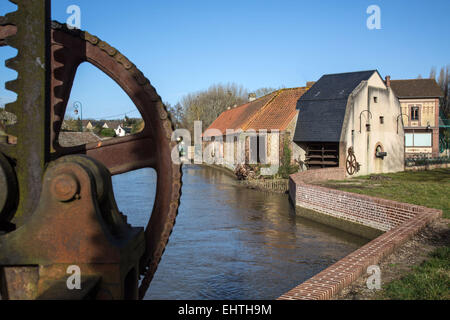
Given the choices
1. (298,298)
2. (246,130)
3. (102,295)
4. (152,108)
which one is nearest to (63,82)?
(152,108)

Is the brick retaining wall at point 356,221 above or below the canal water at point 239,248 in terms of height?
above

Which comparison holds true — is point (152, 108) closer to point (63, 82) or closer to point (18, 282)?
point (63, 82)

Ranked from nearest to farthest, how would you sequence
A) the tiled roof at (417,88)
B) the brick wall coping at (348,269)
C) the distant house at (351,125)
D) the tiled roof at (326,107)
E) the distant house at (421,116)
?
the brick wall coping at (348,269) < the distant house at (351,125) < the tiled roof at (326,107) < the distant house at (421,116) < the tiled roof at (417,88)

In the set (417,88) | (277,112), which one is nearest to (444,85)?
(417,88)

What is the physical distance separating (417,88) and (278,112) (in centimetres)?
2777

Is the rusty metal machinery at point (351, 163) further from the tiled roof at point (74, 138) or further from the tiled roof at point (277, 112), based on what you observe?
the tiled roof at point (74, 138)

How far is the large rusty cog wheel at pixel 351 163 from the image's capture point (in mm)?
22422

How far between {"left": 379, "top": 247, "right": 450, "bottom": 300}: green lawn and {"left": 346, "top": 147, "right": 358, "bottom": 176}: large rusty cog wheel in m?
16.4

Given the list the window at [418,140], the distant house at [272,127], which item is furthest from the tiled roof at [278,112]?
the window at [418,140]

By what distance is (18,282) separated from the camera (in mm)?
2930

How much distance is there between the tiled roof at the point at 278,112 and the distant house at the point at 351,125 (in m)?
1.13

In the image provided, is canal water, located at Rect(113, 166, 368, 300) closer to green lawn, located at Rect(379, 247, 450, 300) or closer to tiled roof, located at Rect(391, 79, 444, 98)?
green lawn, located at Rect(379, 247, 450, 300)

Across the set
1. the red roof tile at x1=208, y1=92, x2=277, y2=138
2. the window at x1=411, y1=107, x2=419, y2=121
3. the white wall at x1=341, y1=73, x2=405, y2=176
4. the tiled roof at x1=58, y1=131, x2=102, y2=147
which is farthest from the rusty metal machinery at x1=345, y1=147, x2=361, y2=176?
the window at x1=411, y1=107, x2=419, y2=121
